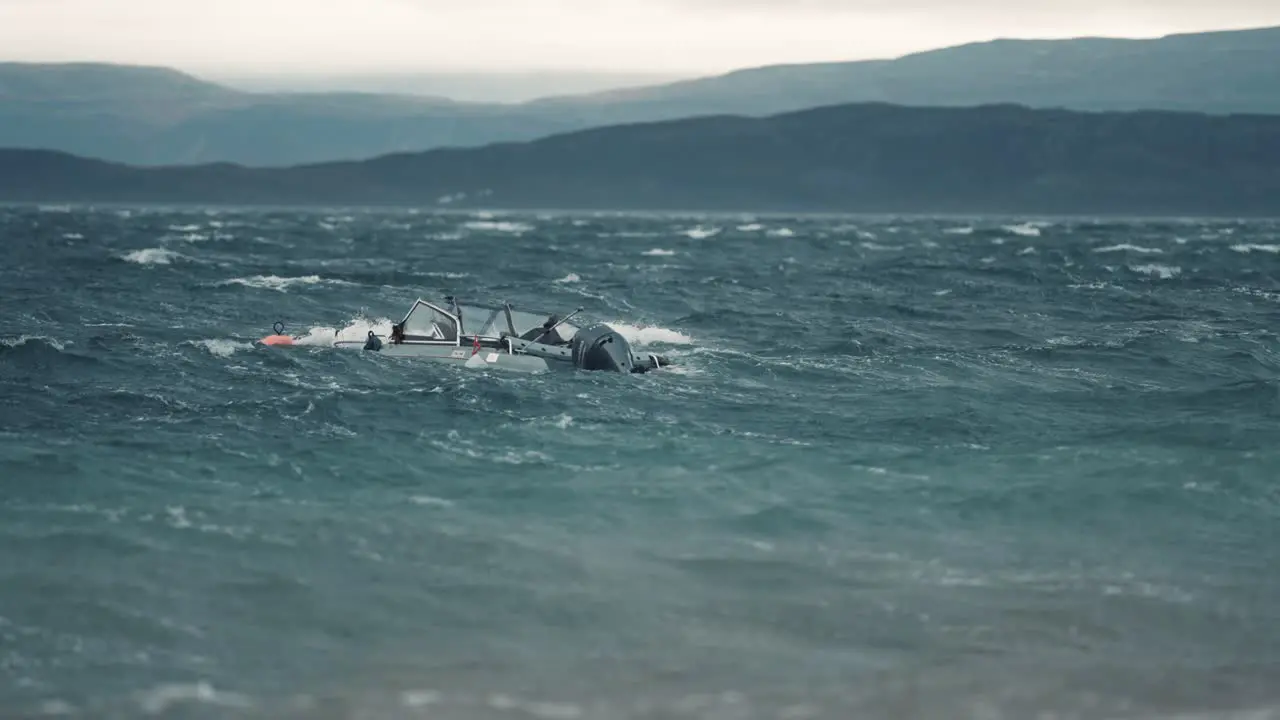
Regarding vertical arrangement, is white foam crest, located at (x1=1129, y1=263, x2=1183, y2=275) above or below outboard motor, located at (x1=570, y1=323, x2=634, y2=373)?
below

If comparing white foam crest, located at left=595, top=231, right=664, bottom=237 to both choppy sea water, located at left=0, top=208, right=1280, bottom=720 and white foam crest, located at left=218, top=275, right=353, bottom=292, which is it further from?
choppy sea water, located at left=0, top=208, right=1280, bottom=720

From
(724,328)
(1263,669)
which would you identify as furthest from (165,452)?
(724,328)

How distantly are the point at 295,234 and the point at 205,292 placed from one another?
82.5 m

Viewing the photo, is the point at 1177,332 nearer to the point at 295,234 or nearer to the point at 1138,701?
the point at 1138,701

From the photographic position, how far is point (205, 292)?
61.3 metres

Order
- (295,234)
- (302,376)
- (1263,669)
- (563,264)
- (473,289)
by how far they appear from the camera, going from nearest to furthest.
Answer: (1263,669) → (302,376) → (473,289) → (563,264) → (295,234)

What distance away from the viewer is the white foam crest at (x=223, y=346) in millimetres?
38781

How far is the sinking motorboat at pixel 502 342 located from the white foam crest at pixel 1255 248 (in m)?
91.5

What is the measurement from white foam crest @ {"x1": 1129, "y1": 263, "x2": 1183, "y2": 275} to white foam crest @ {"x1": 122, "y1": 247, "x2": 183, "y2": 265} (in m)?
55.8

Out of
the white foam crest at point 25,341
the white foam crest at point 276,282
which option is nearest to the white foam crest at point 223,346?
the white foam crest at point 25,341

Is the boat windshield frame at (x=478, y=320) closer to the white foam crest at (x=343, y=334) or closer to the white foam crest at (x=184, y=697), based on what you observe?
the white foam crest at (x=343, y=334)

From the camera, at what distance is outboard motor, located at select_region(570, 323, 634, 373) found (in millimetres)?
33312

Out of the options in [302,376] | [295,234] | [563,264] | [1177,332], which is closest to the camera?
[302,376]

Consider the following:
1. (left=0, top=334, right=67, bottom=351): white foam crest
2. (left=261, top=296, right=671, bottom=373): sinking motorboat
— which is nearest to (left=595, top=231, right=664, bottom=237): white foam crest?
(left=0, top=334, right=67, bottom=351): white foam crest
